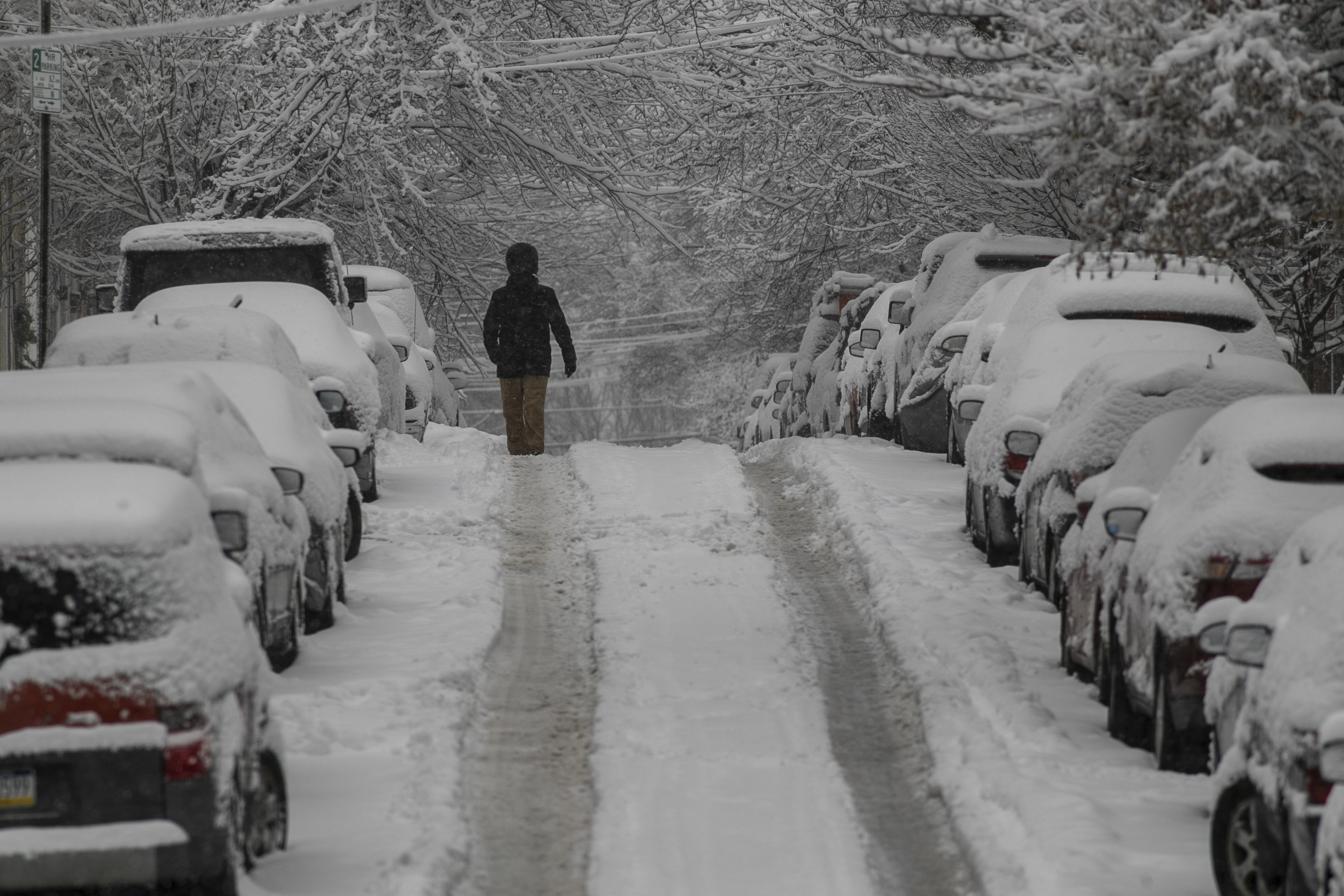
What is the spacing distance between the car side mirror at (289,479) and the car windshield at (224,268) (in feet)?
23.6

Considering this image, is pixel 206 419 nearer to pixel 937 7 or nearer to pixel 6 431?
pixel 6 431

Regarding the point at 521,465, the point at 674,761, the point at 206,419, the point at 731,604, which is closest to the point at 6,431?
the point at 206,419

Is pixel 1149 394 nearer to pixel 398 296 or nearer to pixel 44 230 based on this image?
pixel 44 230

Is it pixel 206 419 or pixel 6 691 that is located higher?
pixel 206 419

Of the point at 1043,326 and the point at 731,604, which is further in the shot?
the point at 1043,326

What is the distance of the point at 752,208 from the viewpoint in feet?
105

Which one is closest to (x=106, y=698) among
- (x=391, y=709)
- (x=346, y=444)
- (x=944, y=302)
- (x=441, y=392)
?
(x=391, y=709)

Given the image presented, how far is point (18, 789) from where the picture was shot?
507 cm

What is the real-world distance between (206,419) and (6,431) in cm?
206

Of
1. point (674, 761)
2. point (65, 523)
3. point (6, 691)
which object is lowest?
point (674, 761)

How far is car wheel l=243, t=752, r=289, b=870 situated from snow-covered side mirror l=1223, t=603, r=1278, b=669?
3066mm

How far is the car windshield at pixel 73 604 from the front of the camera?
512 cm

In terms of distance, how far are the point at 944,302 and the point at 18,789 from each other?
12.7 m

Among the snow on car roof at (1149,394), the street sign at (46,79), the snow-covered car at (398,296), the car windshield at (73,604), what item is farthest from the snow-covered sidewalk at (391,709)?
the snow-covered car at (398,296)
